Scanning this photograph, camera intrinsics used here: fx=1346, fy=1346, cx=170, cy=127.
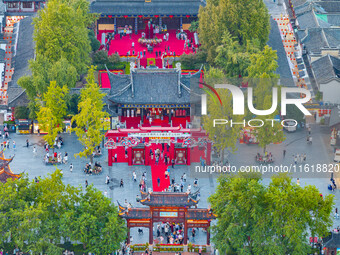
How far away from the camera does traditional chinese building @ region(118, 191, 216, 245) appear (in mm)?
153750

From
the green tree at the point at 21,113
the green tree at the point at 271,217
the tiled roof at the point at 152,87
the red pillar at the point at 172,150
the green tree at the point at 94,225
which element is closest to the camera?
the green tree at the point at 271,217

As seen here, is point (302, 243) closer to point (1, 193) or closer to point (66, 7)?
point (1, 193)

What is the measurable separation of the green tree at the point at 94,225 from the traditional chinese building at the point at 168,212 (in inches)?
113

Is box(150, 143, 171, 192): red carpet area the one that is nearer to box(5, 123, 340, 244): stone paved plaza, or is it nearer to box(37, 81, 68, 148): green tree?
box(5, 123, 340, 244): stone paved plaza

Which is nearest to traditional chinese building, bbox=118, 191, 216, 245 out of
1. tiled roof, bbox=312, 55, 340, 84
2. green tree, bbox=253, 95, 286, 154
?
green tree, bbox=253, 95, 286, 154

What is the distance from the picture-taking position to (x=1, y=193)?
150 metres

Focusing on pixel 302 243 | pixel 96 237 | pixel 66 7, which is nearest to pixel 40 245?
pixel 96 237

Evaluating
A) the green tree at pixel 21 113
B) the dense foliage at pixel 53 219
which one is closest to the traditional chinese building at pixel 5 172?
the dense foliage at pixel 53 219

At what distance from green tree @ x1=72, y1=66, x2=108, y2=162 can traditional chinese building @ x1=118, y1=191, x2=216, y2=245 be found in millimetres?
22282

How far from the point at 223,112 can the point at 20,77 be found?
111ft

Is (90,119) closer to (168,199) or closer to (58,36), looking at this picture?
(58,36)

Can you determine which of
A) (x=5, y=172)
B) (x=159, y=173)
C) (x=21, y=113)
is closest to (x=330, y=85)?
(x=159, y=173)

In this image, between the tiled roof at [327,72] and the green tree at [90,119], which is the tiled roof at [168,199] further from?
the tiled roof at [327,72]

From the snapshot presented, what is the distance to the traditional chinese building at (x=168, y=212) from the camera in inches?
6053
